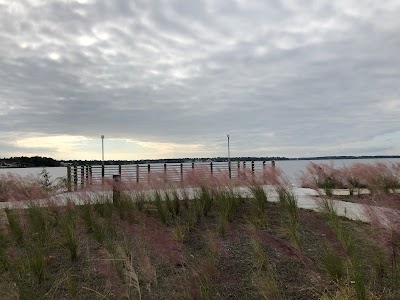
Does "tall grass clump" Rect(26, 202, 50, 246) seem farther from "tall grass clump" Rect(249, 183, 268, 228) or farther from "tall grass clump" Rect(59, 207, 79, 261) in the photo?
"tall grass clump" Rect(249, 183, 268, 228)

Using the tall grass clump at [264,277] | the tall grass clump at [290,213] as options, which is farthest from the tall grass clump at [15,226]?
the tall grass clump at [290,213]

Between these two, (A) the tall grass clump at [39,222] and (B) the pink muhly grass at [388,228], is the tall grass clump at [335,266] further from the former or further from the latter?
(A) the tall grass clump at [39,222]

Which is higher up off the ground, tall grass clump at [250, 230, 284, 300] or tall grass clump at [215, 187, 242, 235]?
tall grass clump at [215, 187, 242, 235]

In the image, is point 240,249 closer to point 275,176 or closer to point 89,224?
point 89,224

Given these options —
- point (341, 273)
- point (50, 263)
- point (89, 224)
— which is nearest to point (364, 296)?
point (341, 273)

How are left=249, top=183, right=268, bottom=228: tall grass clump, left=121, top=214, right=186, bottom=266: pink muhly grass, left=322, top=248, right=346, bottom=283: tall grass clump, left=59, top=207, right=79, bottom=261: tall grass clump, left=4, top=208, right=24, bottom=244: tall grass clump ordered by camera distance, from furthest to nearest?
left=249, top=183, right=268, bottom=228: tall grass clump → left=4, top=208, right=24, bottom=244: tall grass clump → left=59, top=207, right=79, bottom=261: tall grass clump → left=121, top=214, right=186, bottom=266: pink muhly grass → left=322, top=248, right=346, bottom=283: tall grass clump

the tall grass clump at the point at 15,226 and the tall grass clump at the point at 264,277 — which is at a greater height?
the tall grass clump at the point at 15,226

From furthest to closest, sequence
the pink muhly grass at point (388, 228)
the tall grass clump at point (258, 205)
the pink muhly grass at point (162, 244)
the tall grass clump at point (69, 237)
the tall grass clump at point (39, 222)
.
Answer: the tall grass clump at point (258, 205) < the tall grass clump at point (39, 222) < the tall grass clump at point (69, 237) < the pink muhly grass at point (162, 244) < the pink muhly grass at point (388, 228)

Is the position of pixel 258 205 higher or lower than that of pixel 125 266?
higher

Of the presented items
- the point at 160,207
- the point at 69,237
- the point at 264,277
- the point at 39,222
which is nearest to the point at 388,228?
the point at 264,277

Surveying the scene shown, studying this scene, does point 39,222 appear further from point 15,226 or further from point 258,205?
point 258,205

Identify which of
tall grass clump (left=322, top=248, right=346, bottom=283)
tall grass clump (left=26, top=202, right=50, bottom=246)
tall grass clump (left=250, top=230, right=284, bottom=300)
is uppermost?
tall grass clump (left=26, top=202, right=50, bottom=246)

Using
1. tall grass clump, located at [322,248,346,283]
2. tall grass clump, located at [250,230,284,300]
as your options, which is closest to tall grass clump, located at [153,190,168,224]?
tall grass clump, located at [250,230,284,300]

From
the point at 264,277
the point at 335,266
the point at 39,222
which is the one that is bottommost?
the point at 264,277
